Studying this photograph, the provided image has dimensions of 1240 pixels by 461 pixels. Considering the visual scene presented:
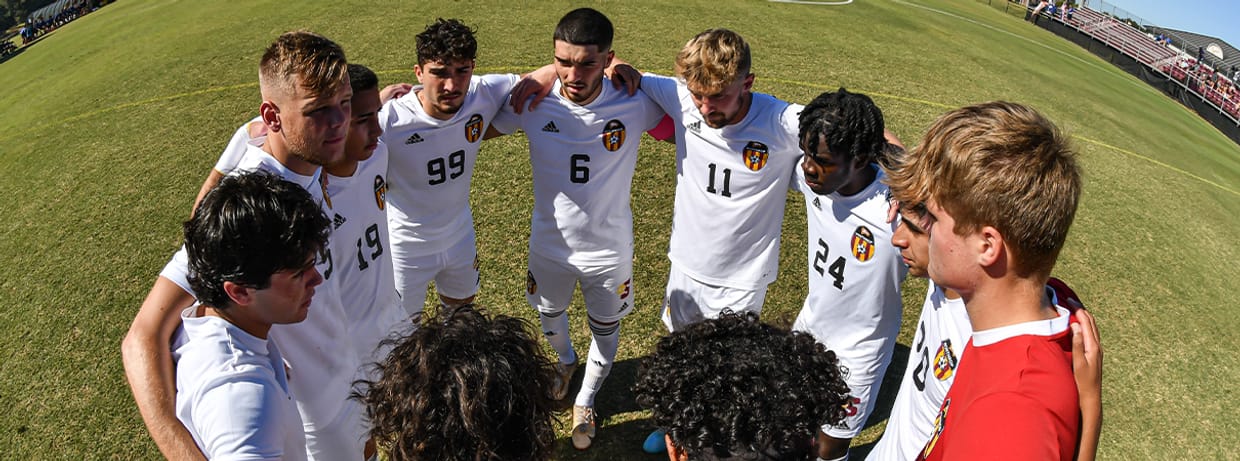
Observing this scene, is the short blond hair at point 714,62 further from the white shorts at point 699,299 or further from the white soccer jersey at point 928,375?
the white soccer jersey at point 928,375

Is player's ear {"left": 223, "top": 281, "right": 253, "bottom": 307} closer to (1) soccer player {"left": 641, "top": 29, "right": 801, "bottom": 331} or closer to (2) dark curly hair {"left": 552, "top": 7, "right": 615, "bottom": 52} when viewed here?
(2) dark curly hair {"left": 552, "top": 7, "right": 615, "bottom": 52}

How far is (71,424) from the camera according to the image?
15.3 ft

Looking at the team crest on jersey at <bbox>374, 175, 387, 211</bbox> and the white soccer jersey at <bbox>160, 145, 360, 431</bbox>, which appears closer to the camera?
the white soccer jersey at <bbox>160, 145, 360, 431</bbox>

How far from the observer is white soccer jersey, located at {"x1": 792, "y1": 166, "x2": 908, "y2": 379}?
11.2ft

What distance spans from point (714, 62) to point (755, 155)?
0.65 meters

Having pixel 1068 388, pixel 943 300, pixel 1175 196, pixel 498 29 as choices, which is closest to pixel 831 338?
pixel 943 300

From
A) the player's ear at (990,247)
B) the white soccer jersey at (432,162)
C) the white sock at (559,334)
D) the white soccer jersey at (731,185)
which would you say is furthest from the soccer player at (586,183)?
the player's ear at (990,247)

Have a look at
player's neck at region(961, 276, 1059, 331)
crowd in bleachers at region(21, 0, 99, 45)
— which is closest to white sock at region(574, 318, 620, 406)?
player's neck at region(961, 276, 1059, 331)

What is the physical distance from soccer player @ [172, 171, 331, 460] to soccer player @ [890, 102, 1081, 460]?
201cm

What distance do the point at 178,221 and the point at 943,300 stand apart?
7.32m

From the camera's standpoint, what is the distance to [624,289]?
4.47 metres

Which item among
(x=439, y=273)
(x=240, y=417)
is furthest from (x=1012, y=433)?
(x=439, y=273)

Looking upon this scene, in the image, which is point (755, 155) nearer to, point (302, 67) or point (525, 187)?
point (302, 67)

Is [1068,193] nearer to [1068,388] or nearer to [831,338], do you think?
[1068,388]
